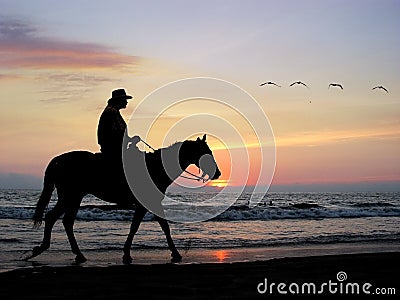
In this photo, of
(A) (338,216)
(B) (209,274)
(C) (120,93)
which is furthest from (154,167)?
(A) (338,216)

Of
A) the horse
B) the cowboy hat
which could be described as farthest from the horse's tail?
the cowboy hat

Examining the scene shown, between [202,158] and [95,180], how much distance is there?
207 cm

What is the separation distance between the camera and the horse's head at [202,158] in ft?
34.9

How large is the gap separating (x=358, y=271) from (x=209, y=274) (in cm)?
220

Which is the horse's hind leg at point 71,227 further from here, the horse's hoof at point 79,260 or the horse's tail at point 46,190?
the horse's tail at point 46,190

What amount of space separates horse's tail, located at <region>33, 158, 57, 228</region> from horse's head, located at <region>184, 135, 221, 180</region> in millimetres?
2620

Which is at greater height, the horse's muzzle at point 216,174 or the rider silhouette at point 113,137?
the rider silhouette at point 113,137

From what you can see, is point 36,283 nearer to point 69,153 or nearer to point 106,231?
point 69,153

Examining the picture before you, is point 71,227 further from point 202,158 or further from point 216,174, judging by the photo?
point 216,174

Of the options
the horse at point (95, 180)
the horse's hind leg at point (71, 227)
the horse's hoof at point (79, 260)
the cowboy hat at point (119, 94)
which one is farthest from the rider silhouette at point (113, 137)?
the horse's hoof at point (79, 260)

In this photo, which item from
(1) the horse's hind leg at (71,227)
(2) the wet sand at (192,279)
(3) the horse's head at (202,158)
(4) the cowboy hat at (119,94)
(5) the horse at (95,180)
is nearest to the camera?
(2) the wet sand at (192,279)

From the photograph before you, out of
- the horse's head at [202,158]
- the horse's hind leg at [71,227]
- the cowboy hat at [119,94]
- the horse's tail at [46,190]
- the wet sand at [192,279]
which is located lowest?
the wet sand at [192,279]

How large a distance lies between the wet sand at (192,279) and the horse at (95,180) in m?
1.98

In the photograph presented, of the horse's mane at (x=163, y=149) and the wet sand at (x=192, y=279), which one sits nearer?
the wet sand at (x=192, y=279)
